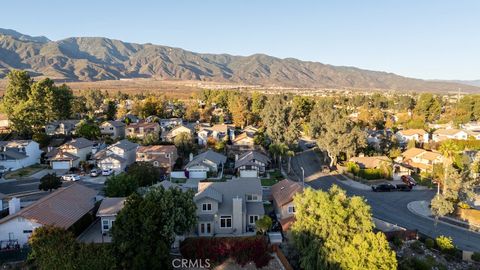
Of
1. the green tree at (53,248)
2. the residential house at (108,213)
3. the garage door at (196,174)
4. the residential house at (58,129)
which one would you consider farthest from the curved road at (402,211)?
the residential house at (58,129)

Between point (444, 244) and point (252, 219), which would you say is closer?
point (444, 244)

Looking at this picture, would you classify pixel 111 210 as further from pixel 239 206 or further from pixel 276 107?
pixel 276 107

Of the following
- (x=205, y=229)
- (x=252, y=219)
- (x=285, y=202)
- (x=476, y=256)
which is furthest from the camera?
(x=285, y=202)

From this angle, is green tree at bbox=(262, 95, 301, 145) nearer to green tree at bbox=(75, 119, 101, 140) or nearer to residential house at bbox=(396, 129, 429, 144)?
residential house at bbox=(396, 129, 429, 144)

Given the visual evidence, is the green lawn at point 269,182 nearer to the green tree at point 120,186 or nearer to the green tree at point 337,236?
the green tree at point 120,186

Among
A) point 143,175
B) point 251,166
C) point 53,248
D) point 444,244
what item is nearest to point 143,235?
point 53,248

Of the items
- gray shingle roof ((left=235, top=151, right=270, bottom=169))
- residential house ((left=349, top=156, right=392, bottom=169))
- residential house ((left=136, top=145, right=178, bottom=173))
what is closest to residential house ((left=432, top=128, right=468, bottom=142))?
residential house ((left=349, top=156, right=392, bottom=169))

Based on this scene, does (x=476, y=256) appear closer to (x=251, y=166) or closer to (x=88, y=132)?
(x=251, y=166)
